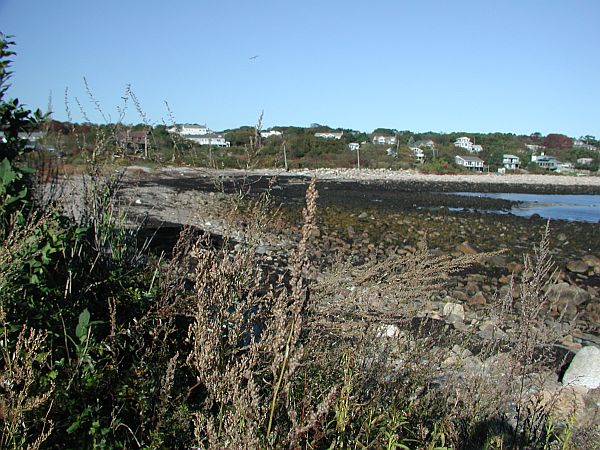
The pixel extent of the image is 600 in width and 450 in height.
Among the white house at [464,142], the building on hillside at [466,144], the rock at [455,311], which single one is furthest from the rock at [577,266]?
the white house at [464,142]

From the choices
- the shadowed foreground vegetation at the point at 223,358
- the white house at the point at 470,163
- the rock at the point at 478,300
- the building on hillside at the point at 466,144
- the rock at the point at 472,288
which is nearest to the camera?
the shadowed foreground vegetation at the point at 223,358

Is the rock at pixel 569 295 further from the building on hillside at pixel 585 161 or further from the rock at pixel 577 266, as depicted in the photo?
the building on hillside at pixel 585 161

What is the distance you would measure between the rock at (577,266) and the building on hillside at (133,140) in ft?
44.3

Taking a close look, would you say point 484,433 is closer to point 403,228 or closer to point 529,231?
point 403,228

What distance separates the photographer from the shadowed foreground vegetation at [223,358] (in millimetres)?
1977

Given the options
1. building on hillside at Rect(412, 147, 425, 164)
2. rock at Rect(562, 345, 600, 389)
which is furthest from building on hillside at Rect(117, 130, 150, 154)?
building on hillside at Rect(412, 147, 425, 164)

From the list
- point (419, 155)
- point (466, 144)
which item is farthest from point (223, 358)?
point (466, 144)

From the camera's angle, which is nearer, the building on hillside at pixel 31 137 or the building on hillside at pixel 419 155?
the building on hillside at pixel 31 137

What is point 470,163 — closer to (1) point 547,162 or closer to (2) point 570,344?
(1) point 547,162

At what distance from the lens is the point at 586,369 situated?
21.0ft

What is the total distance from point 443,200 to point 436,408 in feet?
100

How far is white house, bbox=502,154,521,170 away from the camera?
104 m

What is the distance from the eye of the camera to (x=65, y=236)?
309 cm

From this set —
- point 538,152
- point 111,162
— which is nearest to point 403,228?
point 111,162
